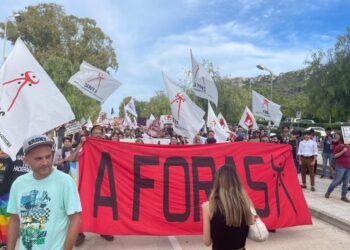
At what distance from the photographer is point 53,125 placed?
17.0 feet

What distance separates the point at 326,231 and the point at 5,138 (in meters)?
5.53

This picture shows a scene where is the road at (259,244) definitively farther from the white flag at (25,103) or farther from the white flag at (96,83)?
the white flag at (96,83)

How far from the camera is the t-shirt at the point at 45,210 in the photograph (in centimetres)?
268

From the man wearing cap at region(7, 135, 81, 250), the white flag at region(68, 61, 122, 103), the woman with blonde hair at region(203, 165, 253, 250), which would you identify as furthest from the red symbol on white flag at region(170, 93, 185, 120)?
the man wearing cap at region(7, 135, 81, 250)

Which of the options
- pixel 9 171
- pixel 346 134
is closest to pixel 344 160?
pixel 346 134

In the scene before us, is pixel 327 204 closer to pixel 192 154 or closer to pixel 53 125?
pixel 192 154

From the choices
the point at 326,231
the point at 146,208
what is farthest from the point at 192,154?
the point at 326,231

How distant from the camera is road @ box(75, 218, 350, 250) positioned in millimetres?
6156

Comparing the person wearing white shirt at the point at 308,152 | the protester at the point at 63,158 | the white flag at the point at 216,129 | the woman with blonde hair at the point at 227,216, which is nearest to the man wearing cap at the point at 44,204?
the woman with blonde hair at the point at 227,216

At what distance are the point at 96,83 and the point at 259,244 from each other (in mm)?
Result: 7556

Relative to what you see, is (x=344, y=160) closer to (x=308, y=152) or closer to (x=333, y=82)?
(x=308, y=152)

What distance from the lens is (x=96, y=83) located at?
1219 centimetres

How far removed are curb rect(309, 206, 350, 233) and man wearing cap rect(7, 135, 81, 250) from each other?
5.93 metres

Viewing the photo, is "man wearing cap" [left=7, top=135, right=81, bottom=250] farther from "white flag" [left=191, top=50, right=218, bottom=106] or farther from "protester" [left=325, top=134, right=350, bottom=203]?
"white flag" [left=191, top=50, right=218, bottom=106]
